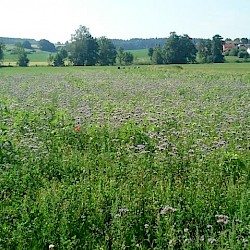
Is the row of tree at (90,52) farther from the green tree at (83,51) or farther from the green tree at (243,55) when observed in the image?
the green tree at (243,55)

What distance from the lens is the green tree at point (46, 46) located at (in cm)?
16400

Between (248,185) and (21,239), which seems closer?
(21,239)

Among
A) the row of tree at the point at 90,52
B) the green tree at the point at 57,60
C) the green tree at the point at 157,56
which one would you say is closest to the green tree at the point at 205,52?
the green tree at the point at 157,56

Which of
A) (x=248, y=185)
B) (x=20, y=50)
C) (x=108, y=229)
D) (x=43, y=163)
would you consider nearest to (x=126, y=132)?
(x=43, y=163)

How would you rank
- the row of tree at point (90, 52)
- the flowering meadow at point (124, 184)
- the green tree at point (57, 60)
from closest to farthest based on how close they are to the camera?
the flowering meadow at point (124, 184) < the green tree at point (57, 60) < the row of tree at point (90, 52)

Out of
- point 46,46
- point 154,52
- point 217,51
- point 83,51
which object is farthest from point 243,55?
point 46,46

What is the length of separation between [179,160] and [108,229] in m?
2.76

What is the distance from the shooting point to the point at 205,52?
104 meters

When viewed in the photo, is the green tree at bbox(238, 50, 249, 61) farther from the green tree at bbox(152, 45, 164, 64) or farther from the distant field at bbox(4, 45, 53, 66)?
the distant field at bbox(4, 45, 53, 66)

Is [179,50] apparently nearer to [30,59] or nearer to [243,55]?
[243,55]

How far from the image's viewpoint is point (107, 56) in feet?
355

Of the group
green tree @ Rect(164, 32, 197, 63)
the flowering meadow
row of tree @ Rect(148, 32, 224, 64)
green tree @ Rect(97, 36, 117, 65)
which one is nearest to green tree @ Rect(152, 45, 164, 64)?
row of tree @ Rect(148, 32, 224, 64)

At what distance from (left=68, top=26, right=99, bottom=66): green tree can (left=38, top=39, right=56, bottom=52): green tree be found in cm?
5546

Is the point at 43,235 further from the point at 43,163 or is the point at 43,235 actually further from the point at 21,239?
the point at 43,163
